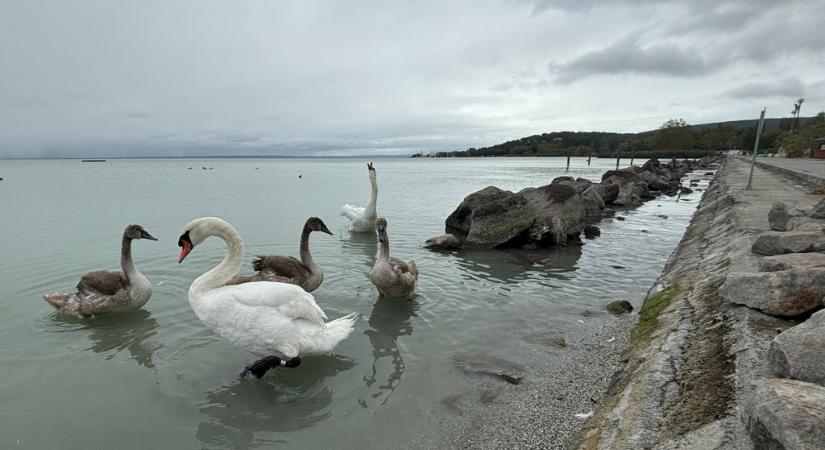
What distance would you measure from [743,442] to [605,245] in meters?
11.8

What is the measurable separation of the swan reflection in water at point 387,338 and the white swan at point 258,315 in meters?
0.75

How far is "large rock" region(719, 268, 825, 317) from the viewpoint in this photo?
3832 millimetres

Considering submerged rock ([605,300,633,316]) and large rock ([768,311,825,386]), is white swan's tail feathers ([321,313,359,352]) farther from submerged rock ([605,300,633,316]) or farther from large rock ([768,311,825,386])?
submerged rock ([605,300,633,316])

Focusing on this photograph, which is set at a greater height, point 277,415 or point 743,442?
point 743,442

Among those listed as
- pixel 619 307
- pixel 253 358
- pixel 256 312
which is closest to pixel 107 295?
pixel 253 358

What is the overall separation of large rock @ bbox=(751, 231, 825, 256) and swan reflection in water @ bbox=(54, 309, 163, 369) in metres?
8.28

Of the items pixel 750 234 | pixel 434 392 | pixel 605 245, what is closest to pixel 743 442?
pixel 434 392

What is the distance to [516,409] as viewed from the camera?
463 centimetres

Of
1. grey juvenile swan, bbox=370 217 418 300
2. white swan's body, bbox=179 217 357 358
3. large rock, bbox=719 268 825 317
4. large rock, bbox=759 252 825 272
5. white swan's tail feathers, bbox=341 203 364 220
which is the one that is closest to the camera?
large rock, bbox=719 268 825 317

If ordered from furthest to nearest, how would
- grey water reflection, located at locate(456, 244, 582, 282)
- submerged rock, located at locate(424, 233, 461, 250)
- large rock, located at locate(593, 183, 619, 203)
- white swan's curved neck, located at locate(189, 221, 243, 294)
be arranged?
1. large rock, located at locate(593, 183, 619, 203)
2. submerged rock, located at locate(424, 233, 461, 250)
3. grey water reflection, located at locate(456, 244, 582, 282)
4. white swan's curved neck, located at locate(189, 221, 243, 294)

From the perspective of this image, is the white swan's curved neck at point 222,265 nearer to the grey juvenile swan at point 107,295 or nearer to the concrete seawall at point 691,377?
the grey juvenile swan at point 107,295

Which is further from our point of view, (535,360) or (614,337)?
(614,337)

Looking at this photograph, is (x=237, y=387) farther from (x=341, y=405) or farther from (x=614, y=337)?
(x=614, y=337)

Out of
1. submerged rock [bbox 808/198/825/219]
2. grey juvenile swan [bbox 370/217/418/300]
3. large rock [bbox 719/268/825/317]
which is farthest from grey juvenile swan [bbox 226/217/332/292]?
submerged rock [bbox 808/198/825/219]
